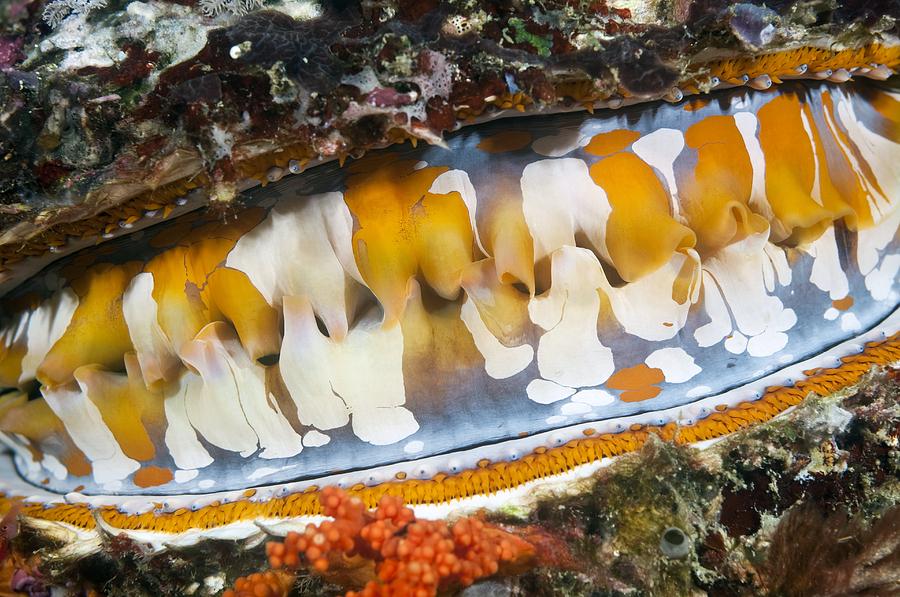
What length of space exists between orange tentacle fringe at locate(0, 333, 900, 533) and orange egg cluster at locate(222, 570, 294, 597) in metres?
0.29

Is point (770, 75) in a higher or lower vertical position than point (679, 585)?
higher

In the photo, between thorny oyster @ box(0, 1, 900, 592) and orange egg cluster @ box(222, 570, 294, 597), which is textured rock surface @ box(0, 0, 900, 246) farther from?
orange egg cluster @ box(222, 570, 294, 597)

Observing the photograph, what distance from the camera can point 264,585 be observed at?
206 cm

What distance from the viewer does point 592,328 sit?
248 centimetres

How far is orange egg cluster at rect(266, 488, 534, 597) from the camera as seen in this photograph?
1.82 meters

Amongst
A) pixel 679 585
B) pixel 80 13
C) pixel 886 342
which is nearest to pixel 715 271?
pixel 886 342

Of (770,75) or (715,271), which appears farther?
(715,271)

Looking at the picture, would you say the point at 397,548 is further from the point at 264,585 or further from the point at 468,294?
the point at 468,294

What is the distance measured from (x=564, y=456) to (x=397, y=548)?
0.80 m

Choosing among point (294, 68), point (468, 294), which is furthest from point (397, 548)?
point (294, 68)

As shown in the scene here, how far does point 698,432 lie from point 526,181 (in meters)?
1.19

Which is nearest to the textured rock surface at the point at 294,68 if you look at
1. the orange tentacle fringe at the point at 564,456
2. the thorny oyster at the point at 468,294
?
the thorny oyster at the point at 468,294

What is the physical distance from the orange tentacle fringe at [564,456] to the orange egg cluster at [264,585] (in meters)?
0.29

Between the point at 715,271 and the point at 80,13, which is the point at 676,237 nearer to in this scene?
the point at 715,271
